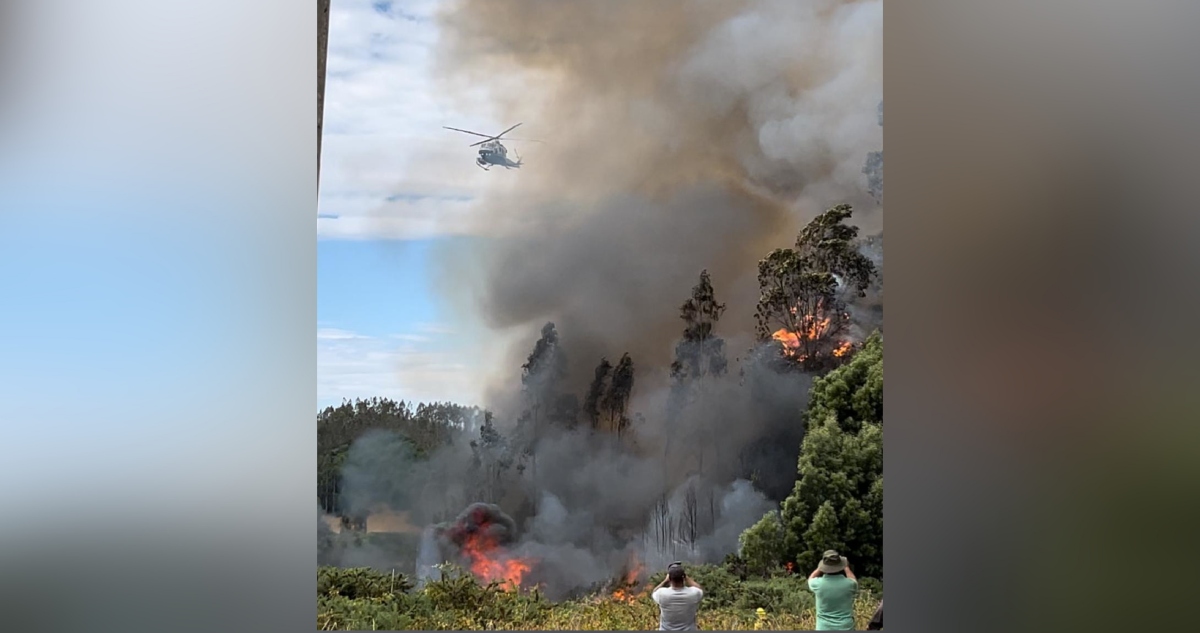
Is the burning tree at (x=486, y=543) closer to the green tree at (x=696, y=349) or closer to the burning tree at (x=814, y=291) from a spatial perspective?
the green tree at (x=696, y=349)

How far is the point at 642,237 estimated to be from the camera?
6234 millimetres

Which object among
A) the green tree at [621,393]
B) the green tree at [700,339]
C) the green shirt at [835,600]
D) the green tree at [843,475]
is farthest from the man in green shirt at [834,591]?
the green tree at [621,393]

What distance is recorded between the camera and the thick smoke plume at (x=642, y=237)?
6.18 m

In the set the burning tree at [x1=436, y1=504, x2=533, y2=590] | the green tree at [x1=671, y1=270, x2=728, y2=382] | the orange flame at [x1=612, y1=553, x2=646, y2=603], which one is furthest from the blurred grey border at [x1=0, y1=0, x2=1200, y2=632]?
the orange flame at [x1=612, y1=553, x2=646, y2=603]

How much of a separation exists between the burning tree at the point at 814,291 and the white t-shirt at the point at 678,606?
143 centimetres

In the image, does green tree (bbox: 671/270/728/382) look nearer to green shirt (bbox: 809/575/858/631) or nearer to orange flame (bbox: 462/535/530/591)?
green shirt (bbox: 809/575/858/631)

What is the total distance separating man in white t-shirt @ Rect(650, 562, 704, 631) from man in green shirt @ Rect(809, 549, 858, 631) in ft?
2.17

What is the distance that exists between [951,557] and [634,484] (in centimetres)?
203

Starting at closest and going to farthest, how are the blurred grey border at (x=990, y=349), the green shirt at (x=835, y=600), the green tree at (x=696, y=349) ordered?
the blurred grey border at (x=990, y=349), the green shirt at (x=835, y=600), the green tree at (x=696, y=349)

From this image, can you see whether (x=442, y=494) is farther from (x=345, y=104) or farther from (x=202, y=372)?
(x=345, y=104)

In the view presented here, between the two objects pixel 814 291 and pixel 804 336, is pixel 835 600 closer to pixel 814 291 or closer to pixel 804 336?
pixel 804 336

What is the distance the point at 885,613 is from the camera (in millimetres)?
4727

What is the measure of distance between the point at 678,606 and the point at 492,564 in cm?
109

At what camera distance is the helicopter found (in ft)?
20.4
